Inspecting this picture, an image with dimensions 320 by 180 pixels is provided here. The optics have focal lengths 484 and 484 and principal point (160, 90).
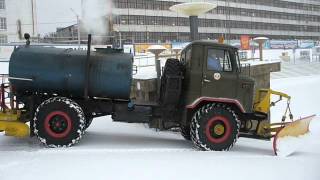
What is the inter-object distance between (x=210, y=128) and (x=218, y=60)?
1662 mm

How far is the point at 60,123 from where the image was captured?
11.0 meters

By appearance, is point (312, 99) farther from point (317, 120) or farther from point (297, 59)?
point (297, 59)

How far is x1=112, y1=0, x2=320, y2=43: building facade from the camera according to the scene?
75312mm

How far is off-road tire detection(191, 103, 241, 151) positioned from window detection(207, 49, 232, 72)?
0.89m

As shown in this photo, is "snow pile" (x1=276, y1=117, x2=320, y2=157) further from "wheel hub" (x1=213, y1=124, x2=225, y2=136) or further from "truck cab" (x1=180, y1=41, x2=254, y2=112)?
"wheel hub" (x1=213, y1=124, x2=225, y2=136)

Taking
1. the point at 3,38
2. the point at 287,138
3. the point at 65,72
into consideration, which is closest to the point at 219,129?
the point at 287,138

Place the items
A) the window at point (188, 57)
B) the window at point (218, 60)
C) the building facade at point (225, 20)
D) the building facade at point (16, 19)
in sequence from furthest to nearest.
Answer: the building facade at point (225, 20)
the building facade at point (16, 19)
the window at point (188, 57)
the window at point (218, 60)

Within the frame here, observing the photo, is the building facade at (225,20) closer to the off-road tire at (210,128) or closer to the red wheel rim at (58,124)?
the off-road tire at (210,128)

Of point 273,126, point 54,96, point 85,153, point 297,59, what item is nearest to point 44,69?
point 54,96

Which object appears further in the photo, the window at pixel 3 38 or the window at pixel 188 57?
the window at pixel 3 38

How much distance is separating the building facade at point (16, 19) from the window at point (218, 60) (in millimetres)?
53514

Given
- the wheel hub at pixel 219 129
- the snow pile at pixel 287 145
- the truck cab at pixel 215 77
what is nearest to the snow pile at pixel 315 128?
the snow pile at pixel 287 145

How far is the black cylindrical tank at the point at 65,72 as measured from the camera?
1103 centimetres

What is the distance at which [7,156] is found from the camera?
9602 mm
